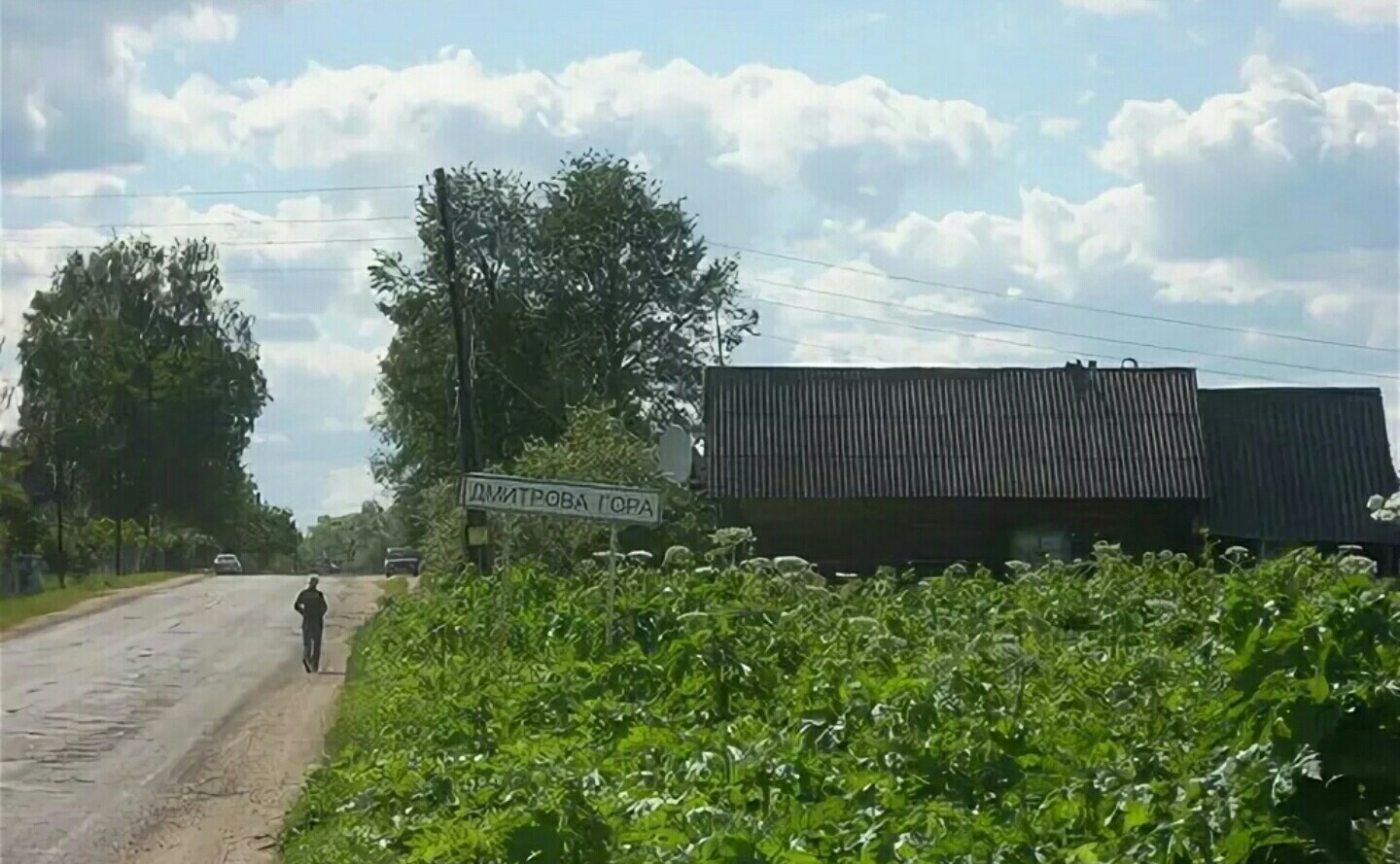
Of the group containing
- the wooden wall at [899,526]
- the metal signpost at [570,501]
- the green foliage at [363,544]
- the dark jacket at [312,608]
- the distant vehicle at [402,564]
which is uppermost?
the green foliage at [363,544]

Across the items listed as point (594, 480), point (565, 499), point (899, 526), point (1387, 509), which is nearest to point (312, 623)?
point (594, 480)

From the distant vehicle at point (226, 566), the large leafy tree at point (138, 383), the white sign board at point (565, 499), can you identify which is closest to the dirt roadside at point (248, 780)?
the white sign board at point (565, 499)

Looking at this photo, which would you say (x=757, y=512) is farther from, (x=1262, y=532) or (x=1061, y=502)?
(x=1262, y=532)

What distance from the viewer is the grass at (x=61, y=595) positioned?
144 feet

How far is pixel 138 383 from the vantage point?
2805 inches

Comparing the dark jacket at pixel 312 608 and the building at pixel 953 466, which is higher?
the building at pixel 953 466

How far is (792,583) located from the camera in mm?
14141

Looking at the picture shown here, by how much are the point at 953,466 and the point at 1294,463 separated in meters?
7.25

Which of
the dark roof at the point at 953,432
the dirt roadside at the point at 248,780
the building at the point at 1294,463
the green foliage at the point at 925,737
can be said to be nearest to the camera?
the green foliage at the point at 925,737

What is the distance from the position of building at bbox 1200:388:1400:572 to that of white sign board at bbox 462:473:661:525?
2510 centimetres

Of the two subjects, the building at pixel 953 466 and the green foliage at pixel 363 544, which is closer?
the building at pixel 953 466

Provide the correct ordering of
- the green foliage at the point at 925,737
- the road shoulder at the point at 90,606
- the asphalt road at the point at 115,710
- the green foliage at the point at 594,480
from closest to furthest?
the green foliage at the point at 925,737, the asphalt road at the point at 115,710, the green foliage at the point at 594,480, the road shoulder at the point at 90,606

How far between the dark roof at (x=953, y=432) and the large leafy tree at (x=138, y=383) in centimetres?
3567

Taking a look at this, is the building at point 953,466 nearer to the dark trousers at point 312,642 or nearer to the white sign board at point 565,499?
the dark trousers at point 312,642
